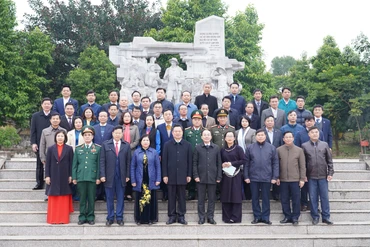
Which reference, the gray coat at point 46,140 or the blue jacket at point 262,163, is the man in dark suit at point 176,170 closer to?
the blue jacket at point 262,163

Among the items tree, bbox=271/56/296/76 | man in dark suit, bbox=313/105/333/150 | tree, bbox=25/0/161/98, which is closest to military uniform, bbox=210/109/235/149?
man in dark suit, bbox=313/105/333/150

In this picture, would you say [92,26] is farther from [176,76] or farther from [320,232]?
[320,232]

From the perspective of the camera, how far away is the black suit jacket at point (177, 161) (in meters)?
6.65

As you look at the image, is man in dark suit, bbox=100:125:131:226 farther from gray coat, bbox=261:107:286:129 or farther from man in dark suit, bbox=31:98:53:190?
gray coat, bbox=261:107:286:129

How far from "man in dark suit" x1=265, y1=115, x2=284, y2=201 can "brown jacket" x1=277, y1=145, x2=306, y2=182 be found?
1.48 ft

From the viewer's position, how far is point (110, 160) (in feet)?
21.7

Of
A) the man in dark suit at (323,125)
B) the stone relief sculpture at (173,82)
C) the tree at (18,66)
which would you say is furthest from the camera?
the tree at (18,66)

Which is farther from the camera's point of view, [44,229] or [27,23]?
[27,23]

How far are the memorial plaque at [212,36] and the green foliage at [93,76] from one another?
8.57 m

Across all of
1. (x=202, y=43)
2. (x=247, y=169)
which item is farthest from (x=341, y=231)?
(x=202, y=43)

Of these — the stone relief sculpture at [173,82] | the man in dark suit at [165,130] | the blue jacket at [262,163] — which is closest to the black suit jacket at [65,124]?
the man in dark suit at [165,130]

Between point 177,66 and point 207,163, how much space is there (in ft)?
24.4

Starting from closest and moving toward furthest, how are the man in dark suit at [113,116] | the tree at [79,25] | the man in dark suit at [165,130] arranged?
1. the man in dark suit at [165,130]
2. the man in dark suit at [113,116]
3. the tree at [79,25]

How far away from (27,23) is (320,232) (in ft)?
76.8
